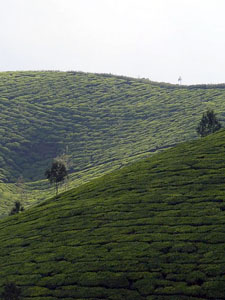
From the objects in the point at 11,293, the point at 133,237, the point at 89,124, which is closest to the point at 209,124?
the point at 133,237

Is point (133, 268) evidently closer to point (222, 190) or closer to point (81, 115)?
point (222, 190)

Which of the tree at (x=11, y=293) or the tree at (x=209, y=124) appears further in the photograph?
the tree at (x=209, y=124)

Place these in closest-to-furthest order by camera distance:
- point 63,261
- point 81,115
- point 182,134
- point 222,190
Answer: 1. point 63,261
2. point 222,190
3. point 182,134
4. point 81,115

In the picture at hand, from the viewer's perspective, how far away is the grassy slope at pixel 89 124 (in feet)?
436

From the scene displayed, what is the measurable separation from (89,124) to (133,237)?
118 m

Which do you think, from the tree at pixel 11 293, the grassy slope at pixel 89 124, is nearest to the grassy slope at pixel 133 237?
the tree at pixel 11 293

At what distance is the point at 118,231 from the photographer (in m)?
53.1

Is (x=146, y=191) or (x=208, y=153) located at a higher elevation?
(x=208, y=153)

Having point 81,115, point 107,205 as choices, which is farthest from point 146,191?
point 81,115

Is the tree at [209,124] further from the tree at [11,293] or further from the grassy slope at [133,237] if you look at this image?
the tree at [11,293]

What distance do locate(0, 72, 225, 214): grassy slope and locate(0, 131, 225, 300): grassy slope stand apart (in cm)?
4863

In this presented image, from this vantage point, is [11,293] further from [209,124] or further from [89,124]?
[89,124]

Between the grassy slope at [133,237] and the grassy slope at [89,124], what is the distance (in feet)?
160

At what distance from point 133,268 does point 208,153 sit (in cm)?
3153
